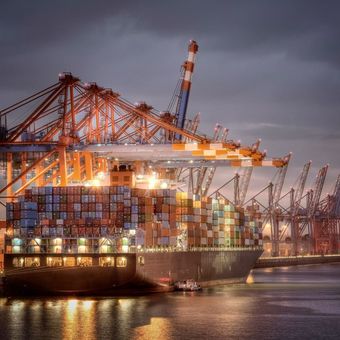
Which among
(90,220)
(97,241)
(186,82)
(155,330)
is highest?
(186,82)

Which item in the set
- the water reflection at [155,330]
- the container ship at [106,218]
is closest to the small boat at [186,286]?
the container ship at [106,218]

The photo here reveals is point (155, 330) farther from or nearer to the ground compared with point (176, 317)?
nearer to the ground

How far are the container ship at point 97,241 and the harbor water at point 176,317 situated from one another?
1.24 m

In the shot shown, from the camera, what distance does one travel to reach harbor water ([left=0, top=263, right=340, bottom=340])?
41094 mm

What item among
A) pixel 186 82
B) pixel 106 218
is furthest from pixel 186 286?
pixel 186 82

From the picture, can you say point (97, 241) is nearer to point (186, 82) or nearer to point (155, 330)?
point (155, 330)

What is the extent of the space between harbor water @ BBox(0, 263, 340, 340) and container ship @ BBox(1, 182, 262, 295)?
124 centimetres

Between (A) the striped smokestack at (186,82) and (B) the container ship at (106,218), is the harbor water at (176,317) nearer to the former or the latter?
(B) the container ship at (106,218)

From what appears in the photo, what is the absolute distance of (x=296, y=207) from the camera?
519 feet

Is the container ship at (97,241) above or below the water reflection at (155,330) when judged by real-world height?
above

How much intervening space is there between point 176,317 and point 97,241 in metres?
12.8

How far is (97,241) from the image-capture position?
2269 inches

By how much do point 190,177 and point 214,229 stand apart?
40798mm

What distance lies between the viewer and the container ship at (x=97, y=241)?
56219 millimetres
